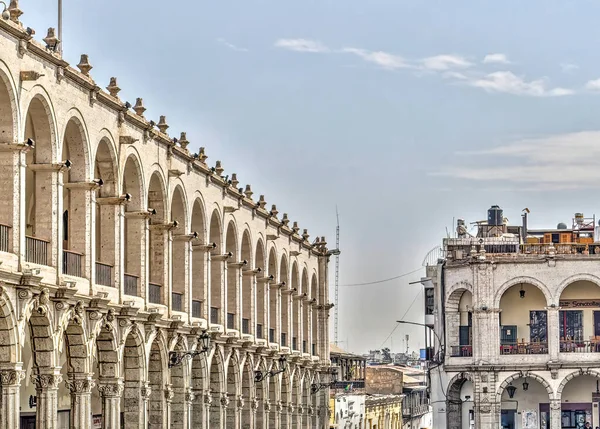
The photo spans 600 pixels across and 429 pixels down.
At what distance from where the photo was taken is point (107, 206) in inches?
1672

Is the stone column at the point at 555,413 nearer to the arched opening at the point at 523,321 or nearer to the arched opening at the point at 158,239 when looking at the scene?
the arched opening at the point at 523,321

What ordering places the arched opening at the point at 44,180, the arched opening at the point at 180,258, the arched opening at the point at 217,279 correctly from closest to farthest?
the arched opening at the point at 44,180
the arched opening at the point at 180,258
the arched opening at the point at 217,279

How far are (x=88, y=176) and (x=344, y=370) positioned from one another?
82265 mm

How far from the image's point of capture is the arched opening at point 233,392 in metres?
58.4

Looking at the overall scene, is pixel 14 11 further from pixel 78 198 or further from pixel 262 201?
pixel 262 201

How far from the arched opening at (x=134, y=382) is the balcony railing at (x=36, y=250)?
819cm

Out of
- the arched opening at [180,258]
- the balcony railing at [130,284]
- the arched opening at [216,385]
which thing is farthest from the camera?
the arched opening at [216,385]

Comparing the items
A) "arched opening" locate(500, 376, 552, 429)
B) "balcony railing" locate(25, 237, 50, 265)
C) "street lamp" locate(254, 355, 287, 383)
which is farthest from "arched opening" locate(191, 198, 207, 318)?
"arched opening" locate(500, 376, 552, 429)

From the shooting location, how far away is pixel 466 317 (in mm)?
76438

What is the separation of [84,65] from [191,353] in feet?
43.2

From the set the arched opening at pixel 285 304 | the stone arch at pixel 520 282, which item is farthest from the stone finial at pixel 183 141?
the stone arch at pixel 520 282

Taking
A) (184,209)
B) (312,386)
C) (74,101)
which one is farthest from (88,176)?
(312,386)

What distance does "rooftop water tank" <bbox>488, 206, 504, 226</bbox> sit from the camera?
3258 inches

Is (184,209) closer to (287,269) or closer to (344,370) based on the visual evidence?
(287,269)
